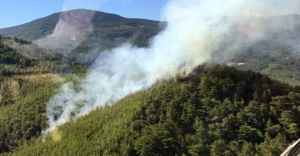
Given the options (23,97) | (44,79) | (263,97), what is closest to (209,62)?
(263,97)

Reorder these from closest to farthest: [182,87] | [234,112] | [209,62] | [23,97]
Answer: [234,112]
[182,87]
[209,62]
[23,97]

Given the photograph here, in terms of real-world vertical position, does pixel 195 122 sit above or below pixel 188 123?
above

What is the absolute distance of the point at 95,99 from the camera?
6431cm

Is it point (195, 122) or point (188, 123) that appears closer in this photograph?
point (195, 122)

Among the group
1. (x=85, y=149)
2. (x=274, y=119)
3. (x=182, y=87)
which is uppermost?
(x=182, y=87)

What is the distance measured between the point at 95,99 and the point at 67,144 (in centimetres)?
1647

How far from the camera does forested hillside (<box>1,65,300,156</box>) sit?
43188 millimetres

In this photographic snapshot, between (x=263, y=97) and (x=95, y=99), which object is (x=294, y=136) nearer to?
(x=263, y=97)

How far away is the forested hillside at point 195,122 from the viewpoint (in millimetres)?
43188

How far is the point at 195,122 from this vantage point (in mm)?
45906

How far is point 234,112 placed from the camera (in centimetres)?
4728

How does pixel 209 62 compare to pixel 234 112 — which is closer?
pixel 234 112

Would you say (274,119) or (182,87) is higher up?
(182,87)

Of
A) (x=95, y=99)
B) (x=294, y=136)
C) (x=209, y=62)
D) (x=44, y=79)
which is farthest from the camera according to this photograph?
(x=44, y=79)
